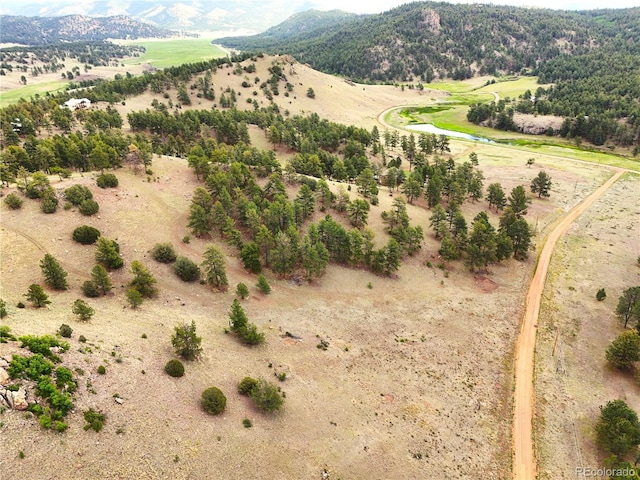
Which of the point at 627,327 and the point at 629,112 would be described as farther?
the point at 629,112

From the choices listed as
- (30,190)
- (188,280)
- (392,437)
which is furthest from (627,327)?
(30,190)

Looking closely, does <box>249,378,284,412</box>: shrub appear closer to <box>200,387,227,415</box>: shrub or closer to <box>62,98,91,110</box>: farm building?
Result: <box>200,387,227,415</box>: shrub

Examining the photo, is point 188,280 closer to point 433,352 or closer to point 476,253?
point 433,352

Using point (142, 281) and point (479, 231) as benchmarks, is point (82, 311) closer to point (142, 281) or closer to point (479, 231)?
point (142, 281)

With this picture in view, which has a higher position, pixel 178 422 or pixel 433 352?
pixel 178 422

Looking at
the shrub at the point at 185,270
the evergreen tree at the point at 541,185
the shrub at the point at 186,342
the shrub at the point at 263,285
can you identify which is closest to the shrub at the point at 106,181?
the shrub at the point at 185,270

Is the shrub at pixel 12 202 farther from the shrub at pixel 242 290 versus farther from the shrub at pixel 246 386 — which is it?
the shrub at pixel 246 386
